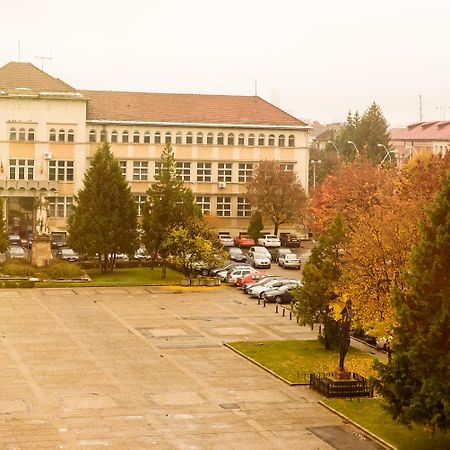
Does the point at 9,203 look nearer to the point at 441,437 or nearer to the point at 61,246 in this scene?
the point at 61,246

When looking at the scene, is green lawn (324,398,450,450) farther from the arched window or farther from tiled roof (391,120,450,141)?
tiled roof (391,120,450,141)

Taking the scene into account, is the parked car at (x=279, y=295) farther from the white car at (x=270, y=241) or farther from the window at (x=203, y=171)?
the window at (x=203, y=171)

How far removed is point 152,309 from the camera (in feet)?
171

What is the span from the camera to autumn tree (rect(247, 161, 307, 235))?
276 ft

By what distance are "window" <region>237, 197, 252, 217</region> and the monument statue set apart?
934 inches

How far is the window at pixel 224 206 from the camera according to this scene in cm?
9100

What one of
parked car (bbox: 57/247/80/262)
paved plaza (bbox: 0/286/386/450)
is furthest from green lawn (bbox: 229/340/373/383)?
parked car (bbox: 57/247/80/262)

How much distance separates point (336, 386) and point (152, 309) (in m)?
20.3

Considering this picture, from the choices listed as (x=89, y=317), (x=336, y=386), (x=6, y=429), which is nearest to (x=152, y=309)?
(x=89, y=317)

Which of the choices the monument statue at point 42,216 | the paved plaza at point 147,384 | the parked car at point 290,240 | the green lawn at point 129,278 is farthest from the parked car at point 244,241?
the paved plaza at point 147,384

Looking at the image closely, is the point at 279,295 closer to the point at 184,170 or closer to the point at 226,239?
the point at 226,239

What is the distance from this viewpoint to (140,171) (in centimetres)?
8912

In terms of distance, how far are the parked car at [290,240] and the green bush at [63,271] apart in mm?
25903

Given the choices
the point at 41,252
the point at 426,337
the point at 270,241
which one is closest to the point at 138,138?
the point at 270,241
